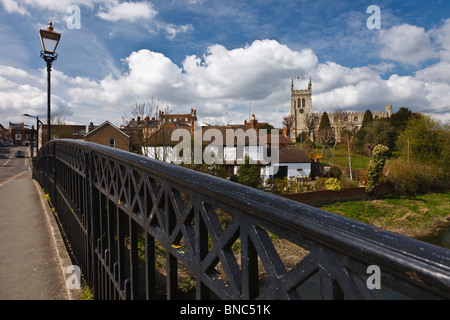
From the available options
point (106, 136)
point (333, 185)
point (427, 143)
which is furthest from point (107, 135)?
point (427, 143)

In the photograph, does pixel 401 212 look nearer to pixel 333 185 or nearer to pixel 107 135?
pixel 333 185

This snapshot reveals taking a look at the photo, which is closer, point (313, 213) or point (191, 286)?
point (313, 213)

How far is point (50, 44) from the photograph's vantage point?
7.08 meters

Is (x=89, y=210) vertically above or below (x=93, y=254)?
above

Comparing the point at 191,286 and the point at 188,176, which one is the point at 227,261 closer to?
the point at 188,176

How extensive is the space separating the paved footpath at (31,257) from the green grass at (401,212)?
71.3ft

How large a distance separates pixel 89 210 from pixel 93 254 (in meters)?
0.55

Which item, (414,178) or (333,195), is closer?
(333,195)

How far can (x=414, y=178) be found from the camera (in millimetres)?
30375

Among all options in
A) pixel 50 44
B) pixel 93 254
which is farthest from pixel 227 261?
pixel 50 44

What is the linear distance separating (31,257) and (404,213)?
28840mm

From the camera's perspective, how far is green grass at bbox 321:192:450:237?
77.2 ft

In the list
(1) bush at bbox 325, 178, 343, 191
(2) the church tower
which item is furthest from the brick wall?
(2) the church tower
